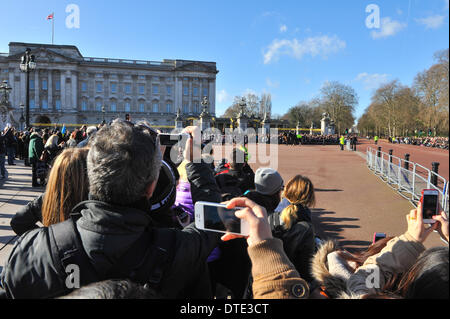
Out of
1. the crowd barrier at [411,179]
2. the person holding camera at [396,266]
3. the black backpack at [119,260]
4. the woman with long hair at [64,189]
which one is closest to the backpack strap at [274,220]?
the person holding camera at [396,266]

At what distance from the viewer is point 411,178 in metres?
9.12

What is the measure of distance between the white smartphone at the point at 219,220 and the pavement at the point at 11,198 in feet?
14.5

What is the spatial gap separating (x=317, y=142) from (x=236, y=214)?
46.1m

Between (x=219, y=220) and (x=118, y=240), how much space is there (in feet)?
1.55

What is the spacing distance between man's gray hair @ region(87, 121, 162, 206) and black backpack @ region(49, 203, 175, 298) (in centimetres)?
21

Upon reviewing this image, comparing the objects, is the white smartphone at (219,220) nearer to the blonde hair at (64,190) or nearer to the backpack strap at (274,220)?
the blonde hair at (64,190)

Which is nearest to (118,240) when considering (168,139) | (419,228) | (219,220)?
(219,220)

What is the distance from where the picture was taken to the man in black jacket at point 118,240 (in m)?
1.42

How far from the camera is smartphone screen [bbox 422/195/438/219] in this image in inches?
62.8

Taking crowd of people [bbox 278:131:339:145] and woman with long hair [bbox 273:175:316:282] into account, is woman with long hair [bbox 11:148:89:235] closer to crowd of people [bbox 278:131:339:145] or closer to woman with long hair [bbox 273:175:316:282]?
woman with long hair [bbox 273:175:316:282]

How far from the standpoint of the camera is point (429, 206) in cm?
161

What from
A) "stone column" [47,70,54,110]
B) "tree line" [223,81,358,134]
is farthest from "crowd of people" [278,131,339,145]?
"stone column" [47,70,54,110]

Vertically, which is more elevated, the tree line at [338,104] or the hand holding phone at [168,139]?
the tree line at [338,104]

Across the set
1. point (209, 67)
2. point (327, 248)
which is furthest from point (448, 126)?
point (209, 67)
